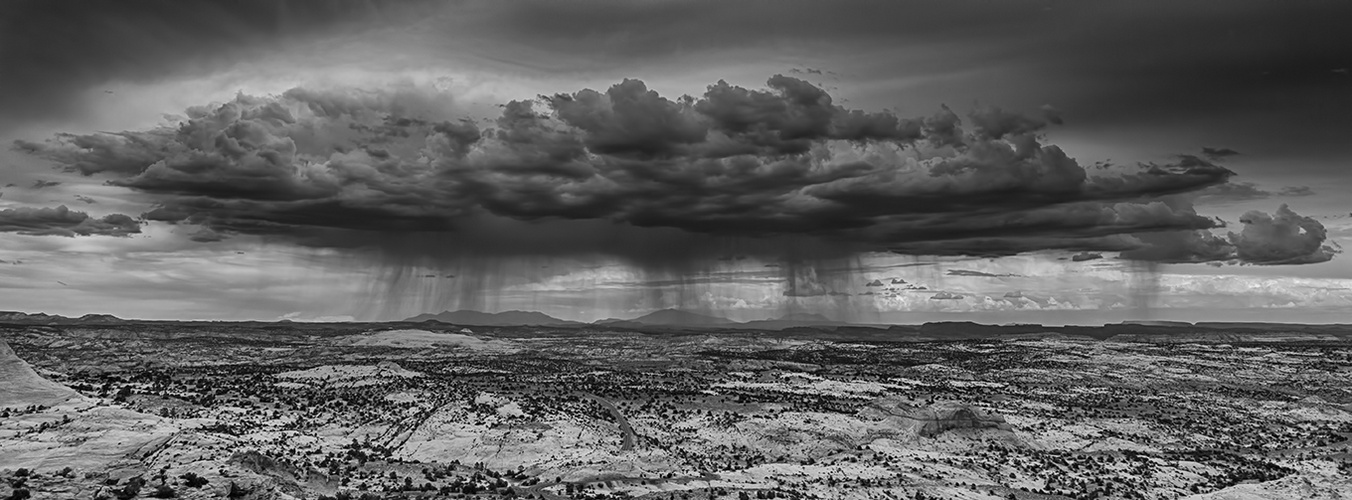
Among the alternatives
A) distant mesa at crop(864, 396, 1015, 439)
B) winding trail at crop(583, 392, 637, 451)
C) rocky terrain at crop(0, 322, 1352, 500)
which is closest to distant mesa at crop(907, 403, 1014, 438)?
distant mesa at crop(864, 396, 1015, 439)

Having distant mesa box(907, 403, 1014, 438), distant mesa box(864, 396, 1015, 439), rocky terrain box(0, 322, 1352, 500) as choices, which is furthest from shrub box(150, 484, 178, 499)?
distant mesa box(907, 403, 1014, 438)

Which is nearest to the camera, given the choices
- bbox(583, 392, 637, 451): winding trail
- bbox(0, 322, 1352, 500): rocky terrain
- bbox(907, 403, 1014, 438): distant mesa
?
bbox(0, 322, 1352, 500): rocky terrain

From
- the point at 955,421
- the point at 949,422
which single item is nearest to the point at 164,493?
the point at 949,422

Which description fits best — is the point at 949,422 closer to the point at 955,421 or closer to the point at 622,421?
the point at 955,421

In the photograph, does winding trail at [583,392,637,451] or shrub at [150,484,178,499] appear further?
winding trail at [583,392,637,451]

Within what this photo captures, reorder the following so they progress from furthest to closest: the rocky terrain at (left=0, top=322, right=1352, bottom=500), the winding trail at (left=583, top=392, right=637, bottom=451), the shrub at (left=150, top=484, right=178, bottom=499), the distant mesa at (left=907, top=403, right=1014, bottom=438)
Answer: the distant mesa at (left=907, top=403, right=1014, bottom=438)
the winding trail at (left=583, top=392, right=637, bottom=451)
the rocky terrain at (left=0, top=322, right=1352, bottom=500)
the shrub at (left=150, top=484, right=178, bottom=499)

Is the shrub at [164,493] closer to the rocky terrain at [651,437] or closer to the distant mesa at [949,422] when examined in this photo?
the rocky terrain at [651,437]

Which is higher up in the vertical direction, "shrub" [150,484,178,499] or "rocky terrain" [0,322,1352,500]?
"shrub" [150,484,178,499]

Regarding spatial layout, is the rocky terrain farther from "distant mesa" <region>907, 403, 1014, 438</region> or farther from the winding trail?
the winding trail

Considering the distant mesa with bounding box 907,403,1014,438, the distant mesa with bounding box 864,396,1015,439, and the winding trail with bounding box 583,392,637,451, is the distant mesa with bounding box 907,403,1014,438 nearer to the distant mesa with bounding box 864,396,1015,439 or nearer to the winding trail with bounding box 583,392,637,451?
the distant mesa with bounding box 864,396,1015,439
